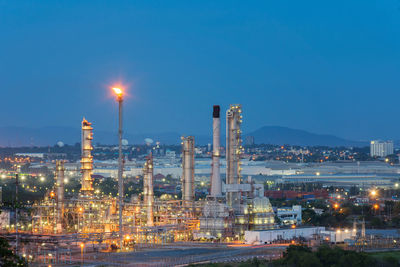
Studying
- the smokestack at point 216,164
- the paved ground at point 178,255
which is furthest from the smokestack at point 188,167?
the paved ground at point 178,255

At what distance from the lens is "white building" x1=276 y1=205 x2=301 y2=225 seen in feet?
214

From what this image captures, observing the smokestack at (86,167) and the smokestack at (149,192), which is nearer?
the smokestack at (149,192)

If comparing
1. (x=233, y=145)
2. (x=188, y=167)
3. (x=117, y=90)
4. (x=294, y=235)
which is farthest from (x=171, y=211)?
(x=117, y=90)

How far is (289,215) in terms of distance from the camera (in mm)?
66625

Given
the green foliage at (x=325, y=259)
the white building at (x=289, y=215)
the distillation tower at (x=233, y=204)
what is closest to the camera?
the green foliage at (x=325, y=259)

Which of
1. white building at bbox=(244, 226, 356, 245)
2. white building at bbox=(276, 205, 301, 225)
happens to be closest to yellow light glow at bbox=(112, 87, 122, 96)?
white building at bbox=(244, 226, 356, 245)

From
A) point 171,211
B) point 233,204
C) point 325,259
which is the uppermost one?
point 233,204

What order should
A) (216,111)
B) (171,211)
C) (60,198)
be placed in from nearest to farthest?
(60,198) → (171,211) → (216,111)

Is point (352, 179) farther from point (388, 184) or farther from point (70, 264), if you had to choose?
point (70, 264)

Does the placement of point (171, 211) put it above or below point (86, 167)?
below

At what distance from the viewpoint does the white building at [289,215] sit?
6519 cm

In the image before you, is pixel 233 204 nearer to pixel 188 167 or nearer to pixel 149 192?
pixel 149 192

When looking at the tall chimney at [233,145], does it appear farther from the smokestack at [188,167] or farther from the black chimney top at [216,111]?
the smokestack at [188,167]

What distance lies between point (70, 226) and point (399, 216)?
2686 cm
